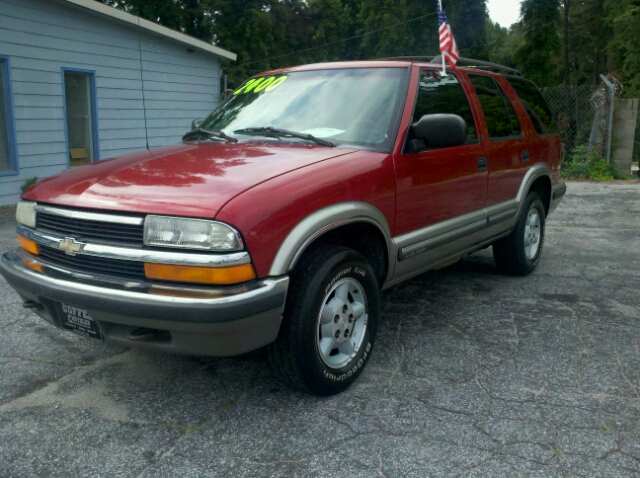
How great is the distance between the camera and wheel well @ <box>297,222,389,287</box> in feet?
11.3

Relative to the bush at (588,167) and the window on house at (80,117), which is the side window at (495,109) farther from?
the bush at (588,167)

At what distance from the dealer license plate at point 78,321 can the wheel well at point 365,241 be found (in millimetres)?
1143

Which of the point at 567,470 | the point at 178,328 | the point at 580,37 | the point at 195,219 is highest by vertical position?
the point at 580,37

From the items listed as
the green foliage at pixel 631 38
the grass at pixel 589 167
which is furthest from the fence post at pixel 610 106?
the green foliage at pixel 631 38

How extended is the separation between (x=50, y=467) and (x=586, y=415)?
2485 mm

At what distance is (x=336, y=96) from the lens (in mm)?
4102

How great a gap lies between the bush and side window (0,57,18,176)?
1013 centimetres

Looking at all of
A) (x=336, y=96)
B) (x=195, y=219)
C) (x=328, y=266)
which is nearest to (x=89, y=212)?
(x=195, y=219)

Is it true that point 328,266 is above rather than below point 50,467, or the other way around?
Answer: above

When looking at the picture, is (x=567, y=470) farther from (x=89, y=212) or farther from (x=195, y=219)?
(x=89, y=212)

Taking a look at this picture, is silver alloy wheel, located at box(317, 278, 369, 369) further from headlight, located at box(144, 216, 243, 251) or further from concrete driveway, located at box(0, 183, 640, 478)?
headlight, located at box(144, 216, 243, 251)

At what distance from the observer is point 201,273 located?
276 cm

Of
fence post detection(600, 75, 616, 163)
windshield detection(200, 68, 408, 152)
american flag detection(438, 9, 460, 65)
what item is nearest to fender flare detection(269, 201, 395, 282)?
windshield detection(200, 68, 408, 152)

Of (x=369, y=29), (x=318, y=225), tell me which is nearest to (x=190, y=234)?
(x=318, y=225)
